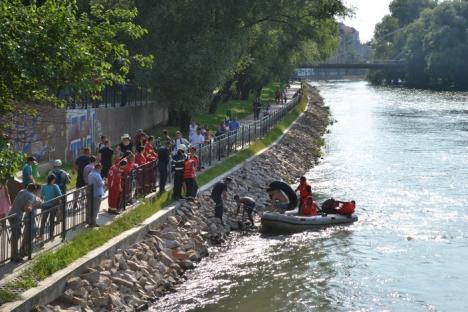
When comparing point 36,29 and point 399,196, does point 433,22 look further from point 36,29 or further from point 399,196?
point 36,29

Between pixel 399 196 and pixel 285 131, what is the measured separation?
63.1 feet

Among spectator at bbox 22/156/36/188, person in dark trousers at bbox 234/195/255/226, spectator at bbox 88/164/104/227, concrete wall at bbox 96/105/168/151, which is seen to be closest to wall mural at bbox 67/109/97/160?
concrete wall at bbox 96/105/168/151

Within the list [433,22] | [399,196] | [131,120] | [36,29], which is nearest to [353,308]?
[36,29]

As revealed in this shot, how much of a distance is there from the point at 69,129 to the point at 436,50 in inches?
4193

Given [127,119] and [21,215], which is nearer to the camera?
[21,215]

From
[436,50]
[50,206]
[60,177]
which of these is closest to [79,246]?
[50,206]

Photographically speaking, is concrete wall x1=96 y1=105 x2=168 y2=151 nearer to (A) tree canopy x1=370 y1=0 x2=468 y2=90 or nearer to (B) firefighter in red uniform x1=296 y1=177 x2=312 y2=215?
(B) firefighter in red uniform x1=296 y1=177 x2=312 y2=215

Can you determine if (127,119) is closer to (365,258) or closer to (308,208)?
(308,208)

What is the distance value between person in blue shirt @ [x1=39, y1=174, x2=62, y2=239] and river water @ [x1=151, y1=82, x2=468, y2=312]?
122 inches

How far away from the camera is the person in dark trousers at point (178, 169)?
78.2 ft

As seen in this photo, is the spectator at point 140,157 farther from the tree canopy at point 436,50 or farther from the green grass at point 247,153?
the tree canopy at point 436,50

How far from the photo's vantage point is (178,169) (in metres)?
23.8

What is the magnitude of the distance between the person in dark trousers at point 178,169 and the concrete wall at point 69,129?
4019 mm

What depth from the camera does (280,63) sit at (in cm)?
5944
